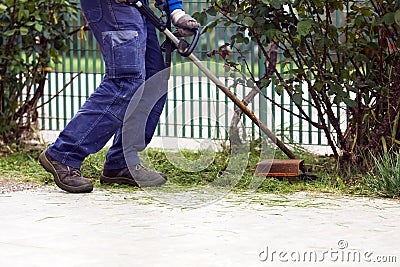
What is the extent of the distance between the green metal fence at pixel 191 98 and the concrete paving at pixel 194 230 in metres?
1.53

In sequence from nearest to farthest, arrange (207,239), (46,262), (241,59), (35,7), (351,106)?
(46,262), (207,239), (351,106), (241,59), (35,7)

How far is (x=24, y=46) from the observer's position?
8219 mm

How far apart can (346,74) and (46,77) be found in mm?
3010

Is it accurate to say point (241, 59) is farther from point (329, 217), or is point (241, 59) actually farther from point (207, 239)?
point (207, 239)

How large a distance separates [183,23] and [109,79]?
57cm

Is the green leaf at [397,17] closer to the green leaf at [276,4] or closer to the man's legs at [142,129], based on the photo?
the green leaf at [276,4]

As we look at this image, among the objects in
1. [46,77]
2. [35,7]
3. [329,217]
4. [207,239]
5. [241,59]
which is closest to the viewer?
[207,239]

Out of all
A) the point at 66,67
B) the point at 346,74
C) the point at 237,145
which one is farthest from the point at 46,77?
the point at 346,74

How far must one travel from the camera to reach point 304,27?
6238 mm

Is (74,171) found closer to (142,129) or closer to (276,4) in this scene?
(142,129)

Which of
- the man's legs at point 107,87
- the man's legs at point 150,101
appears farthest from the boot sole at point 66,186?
the man's legs at point 150,101

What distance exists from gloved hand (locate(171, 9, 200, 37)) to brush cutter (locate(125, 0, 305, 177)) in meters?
0.04

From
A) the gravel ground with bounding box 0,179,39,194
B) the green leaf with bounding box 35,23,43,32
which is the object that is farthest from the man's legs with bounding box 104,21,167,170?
the green leaf with bounding box 35,23,43,32

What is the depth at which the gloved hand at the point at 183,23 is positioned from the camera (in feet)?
20.0
